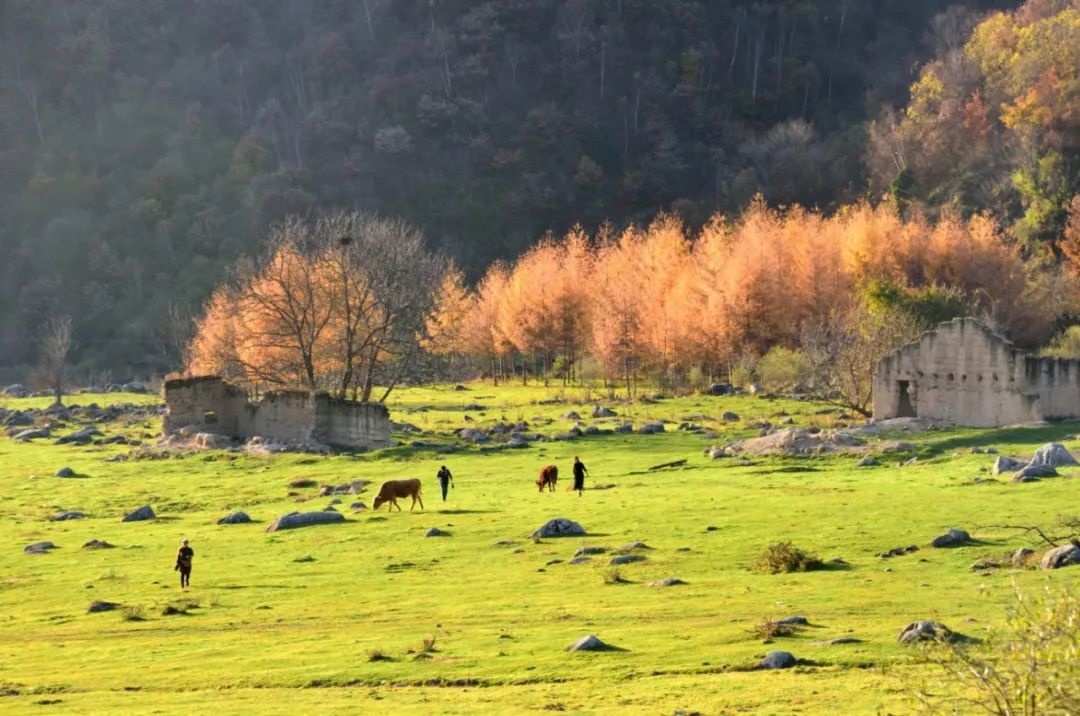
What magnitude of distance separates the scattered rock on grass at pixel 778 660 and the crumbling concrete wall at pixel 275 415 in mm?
45645

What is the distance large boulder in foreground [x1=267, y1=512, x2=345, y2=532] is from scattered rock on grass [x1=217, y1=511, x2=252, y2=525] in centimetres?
234

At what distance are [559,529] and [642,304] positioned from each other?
7441 cm

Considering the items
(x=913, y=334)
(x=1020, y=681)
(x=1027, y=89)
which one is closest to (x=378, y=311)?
(x=913, y=334)

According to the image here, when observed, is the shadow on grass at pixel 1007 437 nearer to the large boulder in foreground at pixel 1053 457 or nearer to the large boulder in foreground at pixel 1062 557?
the large boulder in foreground at pixel 1053 457

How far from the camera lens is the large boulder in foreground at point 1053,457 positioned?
43519 mm

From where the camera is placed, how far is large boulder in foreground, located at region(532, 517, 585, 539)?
39.0 meters

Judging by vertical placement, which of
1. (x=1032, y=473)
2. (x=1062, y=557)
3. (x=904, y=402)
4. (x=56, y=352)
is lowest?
(x=1062, y=557)

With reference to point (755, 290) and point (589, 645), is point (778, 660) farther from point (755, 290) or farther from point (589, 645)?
point (755, 290)

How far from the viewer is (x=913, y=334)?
80250 millimetres

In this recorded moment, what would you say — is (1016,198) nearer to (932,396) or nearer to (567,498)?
(932,396)

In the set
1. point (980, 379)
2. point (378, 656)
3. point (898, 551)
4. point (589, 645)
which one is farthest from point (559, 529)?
point (980, 379)

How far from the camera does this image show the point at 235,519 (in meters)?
46.1

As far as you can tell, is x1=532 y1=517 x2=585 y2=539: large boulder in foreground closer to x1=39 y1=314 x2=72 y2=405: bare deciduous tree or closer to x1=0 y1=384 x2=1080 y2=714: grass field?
x1=0 y1=384 x2=1080 y2=714: grass field

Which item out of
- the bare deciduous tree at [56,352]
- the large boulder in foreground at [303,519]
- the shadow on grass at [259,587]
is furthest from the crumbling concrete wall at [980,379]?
the bare deciduous tree at [56,352]
